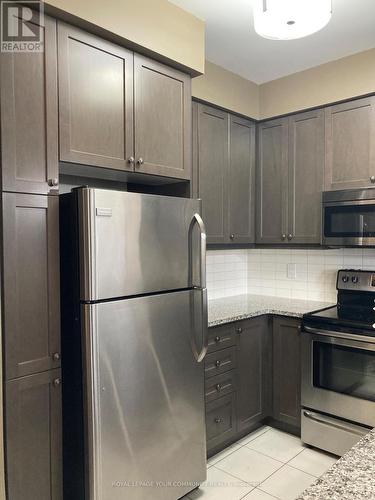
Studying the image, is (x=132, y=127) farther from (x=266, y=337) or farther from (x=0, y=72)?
(x=266, y=337)

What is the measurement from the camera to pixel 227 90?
2941 mm

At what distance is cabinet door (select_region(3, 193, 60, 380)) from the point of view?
1526mm

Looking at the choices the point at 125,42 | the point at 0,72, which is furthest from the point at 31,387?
the point at 125,42

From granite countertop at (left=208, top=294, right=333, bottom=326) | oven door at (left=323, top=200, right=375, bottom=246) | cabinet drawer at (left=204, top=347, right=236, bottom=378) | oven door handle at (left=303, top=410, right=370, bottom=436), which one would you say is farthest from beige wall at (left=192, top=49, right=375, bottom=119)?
oven door handle at (left=303, top=410, right=370, bottom=436)

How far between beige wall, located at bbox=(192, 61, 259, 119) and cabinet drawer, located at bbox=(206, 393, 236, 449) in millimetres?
2094

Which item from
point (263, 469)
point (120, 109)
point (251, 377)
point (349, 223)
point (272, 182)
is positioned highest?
point (120, 109)

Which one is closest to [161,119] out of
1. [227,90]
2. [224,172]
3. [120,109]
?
[120,109]

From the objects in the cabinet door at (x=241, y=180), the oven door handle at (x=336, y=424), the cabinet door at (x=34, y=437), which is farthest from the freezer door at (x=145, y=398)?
the cabinet door at (x=241, y=180)

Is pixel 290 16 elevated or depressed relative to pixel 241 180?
elevated

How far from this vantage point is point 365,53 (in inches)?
105

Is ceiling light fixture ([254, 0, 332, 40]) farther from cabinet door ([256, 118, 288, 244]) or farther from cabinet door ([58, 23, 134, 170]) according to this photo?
cabinet door ([256, 118, 288, 244])

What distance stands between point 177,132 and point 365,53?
5.03ft

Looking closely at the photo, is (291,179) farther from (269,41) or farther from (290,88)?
(269,41)

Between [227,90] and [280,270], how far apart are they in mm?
1598
